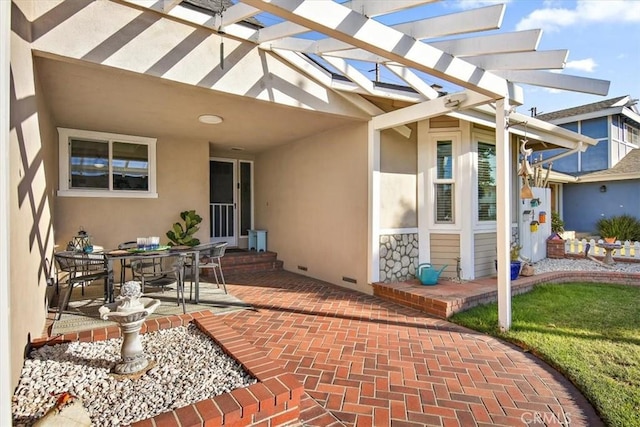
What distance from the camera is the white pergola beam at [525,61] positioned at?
10.6 feet

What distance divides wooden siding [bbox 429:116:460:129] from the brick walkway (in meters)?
3.44

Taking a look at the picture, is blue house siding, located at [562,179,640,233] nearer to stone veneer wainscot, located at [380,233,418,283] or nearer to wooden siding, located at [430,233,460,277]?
wooden siding, located at [430,233,460,277]

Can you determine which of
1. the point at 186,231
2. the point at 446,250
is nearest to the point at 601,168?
the point at 446,250

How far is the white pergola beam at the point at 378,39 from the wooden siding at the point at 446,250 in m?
2.80

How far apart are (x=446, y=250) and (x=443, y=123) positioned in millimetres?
2368

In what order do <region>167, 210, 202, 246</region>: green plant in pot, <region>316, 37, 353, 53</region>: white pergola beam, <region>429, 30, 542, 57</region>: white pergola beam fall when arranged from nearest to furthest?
<region>429, 30, 542, 57</region>: white pergola beam → <region>316, 37, 353, 53</region>: white pergola beam → <region>167, 210, 202, 246</region>: green plant in pot

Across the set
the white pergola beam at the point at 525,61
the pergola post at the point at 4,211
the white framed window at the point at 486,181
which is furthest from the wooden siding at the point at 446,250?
the pergola post at the point at 4,211

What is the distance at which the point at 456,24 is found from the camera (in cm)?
291

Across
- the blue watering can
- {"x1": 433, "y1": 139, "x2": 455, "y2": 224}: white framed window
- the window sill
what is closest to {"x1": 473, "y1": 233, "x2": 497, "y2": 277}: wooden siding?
{"x1": 433, "y1": 139, "x2": 455, "y2": 224}: white framed window

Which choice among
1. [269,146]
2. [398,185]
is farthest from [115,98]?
[398,185]

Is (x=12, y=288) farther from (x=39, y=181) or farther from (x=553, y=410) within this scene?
(x=553, y=410)

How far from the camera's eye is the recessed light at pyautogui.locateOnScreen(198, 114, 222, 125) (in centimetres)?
548

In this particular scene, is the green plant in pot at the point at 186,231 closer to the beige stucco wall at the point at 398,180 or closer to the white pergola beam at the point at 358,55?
the beige stucco wall at the point at 398,180

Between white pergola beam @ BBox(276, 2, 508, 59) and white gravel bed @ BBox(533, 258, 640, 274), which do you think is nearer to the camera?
white pergola beam @ BBox(276, 2, 508, 59)
